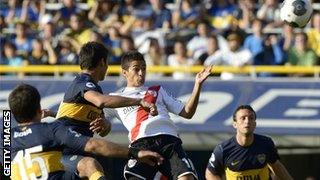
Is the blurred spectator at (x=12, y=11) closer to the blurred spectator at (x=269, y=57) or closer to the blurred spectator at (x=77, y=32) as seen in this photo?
the blurred spectator at (x=77, y=32)

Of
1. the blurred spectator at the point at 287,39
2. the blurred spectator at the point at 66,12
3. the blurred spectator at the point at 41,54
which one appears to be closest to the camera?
the blurred spectator at the point at 287,39

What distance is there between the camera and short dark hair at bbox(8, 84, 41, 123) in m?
8.78

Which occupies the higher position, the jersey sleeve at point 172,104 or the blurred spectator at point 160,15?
the jersey sleeve at point 172,104

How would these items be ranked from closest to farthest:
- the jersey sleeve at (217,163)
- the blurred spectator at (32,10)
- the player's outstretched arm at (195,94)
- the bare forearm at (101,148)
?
the bare forearm at (101,148)
the player's outstretched arm at (195,94)
the jersey sleeve at (217,163)
the blurred spectator at (32,10)

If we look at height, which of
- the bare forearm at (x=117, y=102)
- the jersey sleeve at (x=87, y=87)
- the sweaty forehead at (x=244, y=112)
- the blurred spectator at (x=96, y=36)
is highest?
the jersey sleeve at (x=87, y=87)

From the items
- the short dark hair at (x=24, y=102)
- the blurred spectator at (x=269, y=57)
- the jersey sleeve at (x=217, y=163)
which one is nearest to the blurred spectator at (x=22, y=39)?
the blurred spectator at (x=269, y=57)

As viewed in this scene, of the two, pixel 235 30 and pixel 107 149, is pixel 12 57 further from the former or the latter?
pixel 107 149

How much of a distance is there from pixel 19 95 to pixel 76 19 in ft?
35.5

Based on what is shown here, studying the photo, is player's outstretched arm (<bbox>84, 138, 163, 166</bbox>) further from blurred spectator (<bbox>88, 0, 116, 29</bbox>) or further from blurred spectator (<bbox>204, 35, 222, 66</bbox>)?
blurred spectator (<bbox>88, 0, 116, 29</bbox>)

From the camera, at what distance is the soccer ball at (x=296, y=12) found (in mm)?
14008

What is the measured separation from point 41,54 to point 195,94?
8.30 metres

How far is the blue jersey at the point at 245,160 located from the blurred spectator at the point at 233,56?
201 inches

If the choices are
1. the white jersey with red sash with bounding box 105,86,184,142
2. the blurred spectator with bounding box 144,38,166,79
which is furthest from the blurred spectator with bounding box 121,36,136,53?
the white jersey with red sash with bounding box 105,86,184,142

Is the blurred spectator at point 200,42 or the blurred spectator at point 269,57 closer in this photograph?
the blurred spectator at point 269,57
